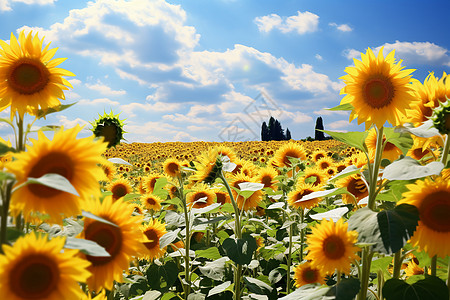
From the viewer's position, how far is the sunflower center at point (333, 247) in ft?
5.57

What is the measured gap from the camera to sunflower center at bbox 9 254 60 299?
0.85m

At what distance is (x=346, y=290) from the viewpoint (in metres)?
1.45

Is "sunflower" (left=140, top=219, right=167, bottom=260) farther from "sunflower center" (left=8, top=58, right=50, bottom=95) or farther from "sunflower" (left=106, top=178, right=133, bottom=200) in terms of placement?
"sunflower center" (left=8, top=58, right=50, bottom=95)

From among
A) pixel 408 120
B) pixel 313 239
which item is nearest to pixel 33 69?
pixel 313 239

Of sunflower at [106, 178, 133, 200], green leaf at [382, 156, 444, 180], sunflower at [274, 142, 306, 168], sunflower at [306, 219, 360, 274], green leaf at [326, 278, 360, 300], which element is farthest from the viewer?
sunflower at [274, 142, 306, 168]

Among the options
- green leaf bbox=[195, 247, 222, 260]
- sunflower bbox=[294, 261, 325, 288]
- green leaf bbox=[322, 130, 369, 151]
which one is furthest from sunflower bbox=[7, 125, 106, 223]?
sunflower bbox=[294, 261, 325, 288]

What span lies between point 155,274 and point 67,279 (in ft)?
6.38

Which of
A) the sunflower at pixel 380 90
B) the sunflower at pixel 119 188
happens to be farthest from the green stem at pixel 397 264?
the sunflower at pixel 119 188

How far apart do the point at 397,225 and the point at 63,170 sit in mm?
1198

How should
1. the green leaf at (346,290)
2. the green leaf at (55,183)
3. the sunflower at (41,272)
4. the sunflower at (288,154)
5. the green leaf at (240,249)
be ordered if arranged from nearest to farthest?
the green leaf at (55,183) < the sunflower at (41,272) < the green leaf at (346,290) < the green leaf at (240,249) < the sunflower at (288,154)

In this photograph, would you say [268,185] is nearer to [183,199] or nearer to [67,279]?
[183,199]

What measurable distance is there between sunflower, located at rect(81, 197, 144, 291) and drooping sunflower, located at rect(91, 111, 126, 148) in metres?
1.14

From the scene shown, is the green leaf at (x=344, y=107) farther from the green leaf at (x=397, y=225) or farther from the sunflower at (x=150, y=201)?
the sunflower at (x=150, y=201)

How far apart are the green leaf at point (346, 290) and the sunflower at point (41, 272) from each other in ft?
3.38
